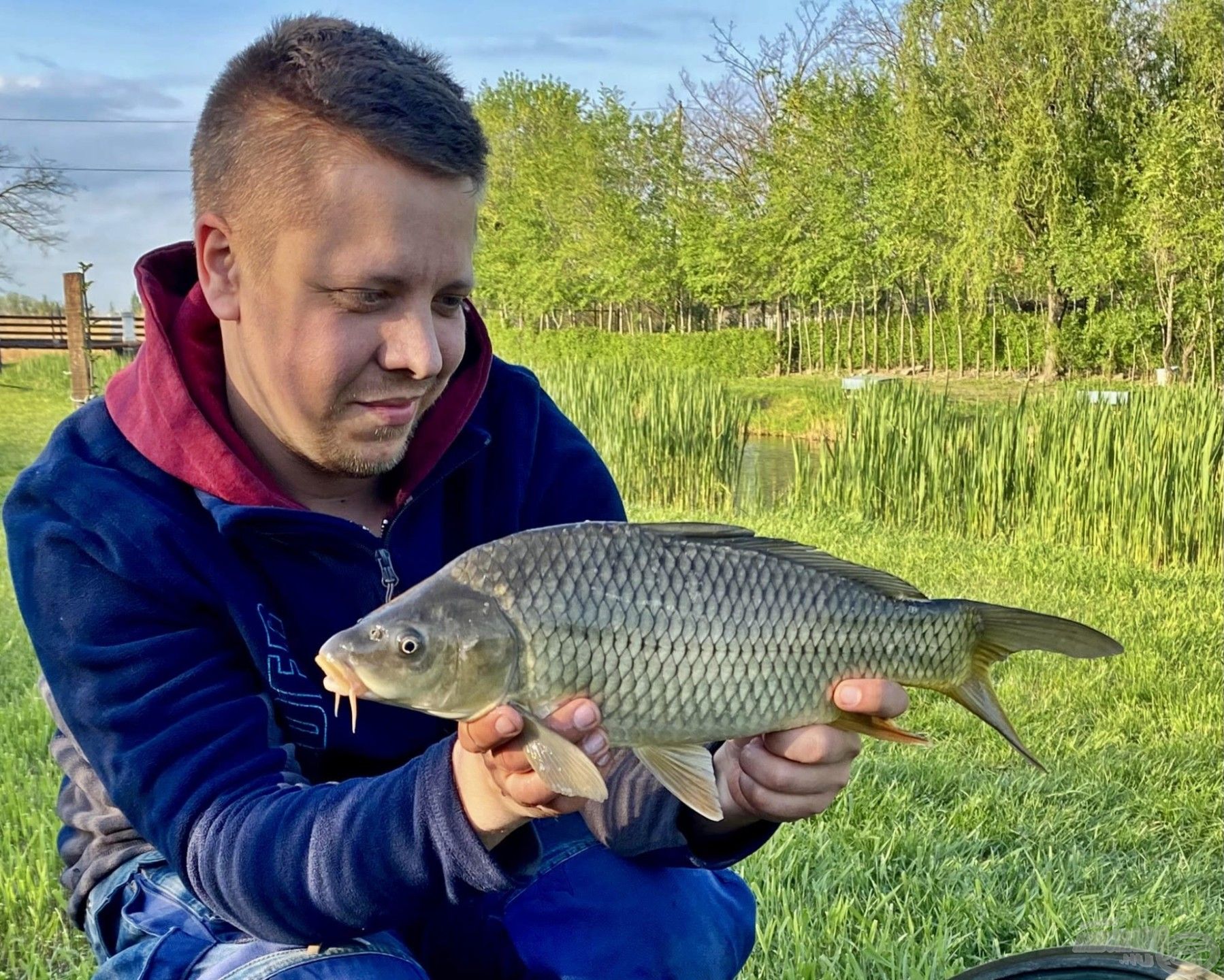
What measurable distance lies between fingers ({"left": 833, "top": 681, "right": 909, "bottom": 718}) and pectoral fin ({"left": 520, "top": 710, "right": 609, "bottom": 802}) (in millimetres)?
250

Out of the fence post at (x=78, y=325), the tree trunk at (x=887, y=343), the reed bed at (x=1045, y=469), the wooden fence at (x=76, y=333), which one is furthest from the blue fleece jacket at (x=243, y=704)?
the tree trunk at (x=887, y=343)

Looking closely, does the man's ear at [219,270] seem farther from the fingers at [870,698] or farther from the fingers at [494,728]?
the fingers at [870,698]

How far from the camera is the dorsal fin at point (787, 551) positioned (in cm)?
101

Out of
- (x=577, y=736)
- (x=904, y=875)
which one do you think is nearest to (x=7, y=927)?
(x=577, y=736)

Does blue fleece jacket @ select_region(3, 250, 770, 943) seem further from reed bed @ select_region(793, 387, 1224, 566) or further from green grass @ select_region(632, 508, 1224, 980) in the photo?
reed bed @ select_region(793, 387, 1224, 566)

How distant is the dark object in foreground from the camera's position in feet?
3.52

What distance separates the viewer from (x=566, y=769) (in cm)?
87

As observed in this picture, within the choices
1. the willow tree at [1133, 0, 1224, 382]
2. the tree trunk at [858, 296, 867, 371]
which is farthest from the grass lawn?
the tree trunk at [858, 296, 867, 371]

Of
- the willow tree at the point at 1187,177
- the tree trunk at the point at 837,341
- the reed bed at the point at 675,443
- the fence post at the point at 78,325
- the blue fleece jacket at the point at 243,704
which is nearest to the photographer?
the blue fleece jacket at the point at 243,704

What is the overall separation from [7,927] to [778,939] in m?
1.03

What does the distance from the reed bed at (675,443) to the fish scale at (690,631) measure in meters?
4.86

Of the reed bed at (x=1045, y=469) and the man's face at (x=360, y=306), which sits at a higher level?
the man's face at (x=360, y=306)

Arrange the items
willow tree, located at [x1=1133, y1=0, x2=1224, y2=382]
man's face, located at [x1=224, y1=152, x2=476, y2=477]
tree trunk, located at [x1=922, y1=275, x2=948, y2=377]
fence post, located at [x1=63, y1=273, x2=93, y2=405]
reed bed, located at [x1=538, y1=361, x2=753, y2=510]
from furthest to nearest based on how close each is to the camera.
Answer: tree trunk, located at [x1=922, y1=275, x2=948, y2=377], willow tree, located at [x1=1133, y1=0, x2=1224, y2=382], fence post, located at [x1=63, y1=273, x2=93, y2=405], reed bed, located at [x1=538, y1=361, x2=753, y2=510], man's face, located at [x1=224, y1=152, x2=476, y2=477]

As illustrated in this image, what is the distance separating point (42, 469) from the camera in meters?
1.12
